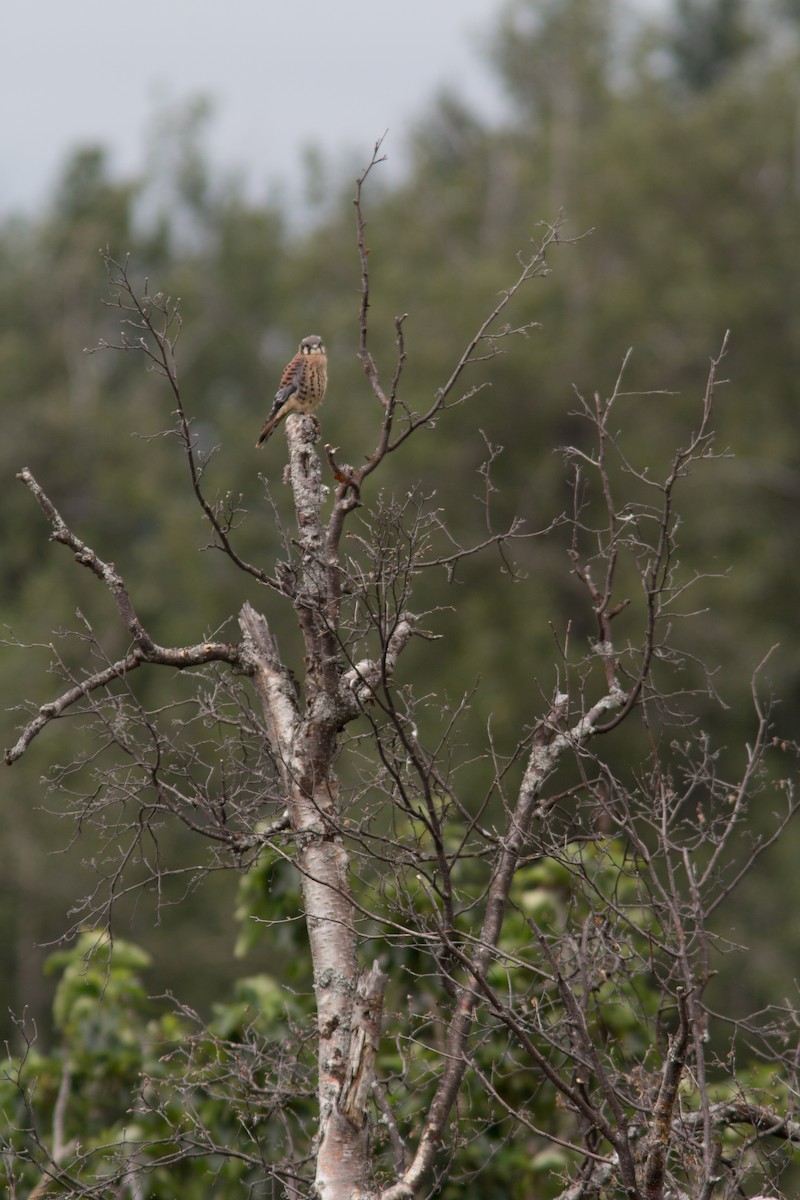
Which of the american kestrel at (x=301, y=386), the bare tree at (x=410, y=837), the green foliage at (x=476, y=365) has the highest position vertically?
the green foliage at (x=476, y=365)

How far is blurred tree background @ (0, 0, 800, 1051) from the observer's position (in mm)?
24344

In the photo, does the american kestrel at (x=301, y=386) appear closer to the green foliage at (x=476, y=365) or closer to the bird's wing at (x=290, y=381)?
the bird's wing at (x=290, y=381)

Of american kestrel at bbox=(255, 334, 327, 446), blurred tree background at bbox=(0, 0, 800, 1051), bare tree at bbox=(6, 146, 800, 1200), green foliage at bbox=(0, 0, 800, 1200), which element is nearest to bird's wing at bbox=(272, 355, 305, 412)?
american kestrel at bbox=(255, 334, 327, 446)

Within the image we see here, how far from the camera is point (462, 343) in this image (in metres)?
25.5

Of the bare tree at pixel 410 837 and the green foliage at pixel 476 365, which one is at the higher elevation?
the green foliage at pixel 476 365

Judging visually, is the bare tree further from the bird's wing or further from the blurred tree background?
the blurred tree background

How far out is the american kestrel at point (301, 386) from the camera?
23.8ft

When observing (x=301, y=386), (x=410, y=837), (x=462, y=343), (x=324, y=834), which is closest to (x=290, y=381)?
(x=301, y=386)

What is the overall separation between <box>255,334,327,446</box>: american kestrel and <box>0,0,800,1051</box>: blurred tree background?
12361mm

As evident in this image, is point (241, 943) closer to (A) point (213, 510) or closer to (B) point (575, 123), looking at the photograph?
(A) point (213, 510)

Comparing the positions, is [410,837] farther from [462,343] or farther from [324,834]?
[462,343]

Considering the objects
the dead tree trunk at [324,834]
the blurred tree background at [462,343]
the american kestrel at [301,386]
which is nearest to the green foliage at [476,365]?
the blurred tree background at [462,343]

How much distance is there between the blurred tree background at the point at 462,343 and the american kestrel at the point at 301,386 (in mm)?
12361

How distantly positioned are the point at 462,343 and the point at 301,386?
18.5 m
